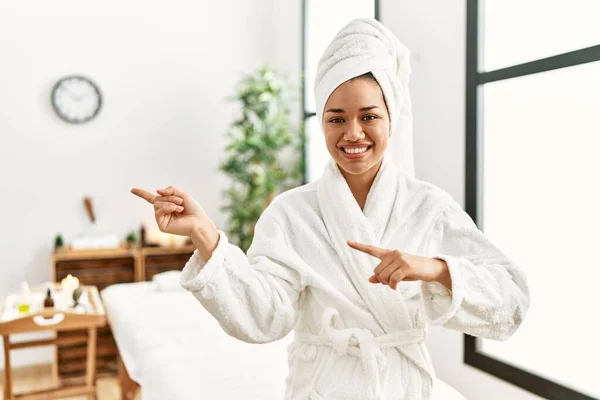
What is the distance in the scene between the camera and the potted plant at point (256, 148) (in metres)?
4.07

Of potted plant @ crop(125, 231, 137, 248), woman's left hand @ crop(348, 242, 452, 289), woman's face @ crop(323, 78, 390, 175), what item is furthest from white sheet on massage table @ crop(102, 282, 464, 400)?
potted plant @ crop(125, 231, 137, 248)

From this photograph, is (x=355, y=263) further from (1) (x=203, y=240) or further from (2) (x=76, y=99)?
(2) (x=76, y=99)

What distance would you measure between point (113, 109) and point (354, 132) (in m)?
3.58

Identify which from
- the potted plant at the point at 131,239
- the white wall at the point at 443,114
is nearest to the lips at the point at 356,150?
the white wall at the point at 443,114

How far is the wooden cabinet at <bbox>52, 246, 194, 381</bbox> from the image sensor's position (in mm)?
3793

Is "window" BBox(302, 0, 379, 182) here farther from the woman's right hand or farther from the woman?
the woman's right hand

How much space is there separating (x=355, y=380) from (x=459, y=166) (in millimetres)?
1731

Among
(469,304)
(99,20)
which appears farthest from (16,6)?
(469,304)

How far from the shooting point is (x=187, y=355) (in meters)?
2.33

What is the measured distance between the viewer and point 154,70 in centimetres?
440

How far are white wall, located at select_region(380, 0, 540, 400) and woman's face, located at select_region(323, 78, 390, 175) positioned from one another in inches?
63.6

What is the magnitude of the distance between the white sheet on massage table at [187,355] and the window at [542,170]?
1003mm

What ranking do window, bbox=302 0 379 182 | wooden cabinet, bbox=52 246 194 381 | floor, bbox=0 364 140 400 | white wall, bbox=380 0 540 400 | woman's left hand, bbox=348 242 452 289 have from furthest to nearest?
window, bbox=302 0 379 182 < wooden cabinet, bbox=52 246 194 381 < floor, bbox=0 364 140 400 < white wall, bbox=380 0 540 400 < woman's left hand, bbox=348 242 452 289

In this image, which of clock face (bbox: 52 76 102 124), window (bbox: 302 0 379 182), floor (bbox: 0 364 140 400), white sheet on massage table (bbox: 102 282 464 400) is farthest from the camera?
window (bbox: 302 0 379 182)
